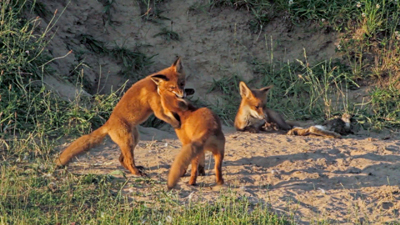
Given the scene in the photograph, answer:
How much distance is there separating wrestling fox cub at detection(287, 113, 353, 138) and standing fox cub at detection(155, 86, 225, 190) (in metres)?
2.37

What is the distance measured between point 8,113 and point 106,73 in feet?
8.54

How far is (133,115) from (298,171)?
2139mm

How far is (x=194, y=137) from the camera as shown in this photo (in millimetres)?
6312

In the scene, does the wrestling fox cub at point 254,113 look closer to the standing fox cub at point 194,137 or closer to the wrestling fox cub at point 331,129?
the wrestling fox cub at point 331,129

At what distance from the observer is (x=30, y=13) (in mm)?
9492

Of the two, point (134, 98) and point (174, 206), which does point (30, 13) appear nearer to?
point (134, 98)

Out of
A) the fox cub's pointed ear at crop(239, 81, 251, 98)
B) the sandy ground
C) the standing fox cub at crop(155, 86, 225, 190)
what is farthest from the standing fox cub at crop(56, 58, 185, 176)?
the fox cub's pointed ear at crop(239, 81, 251, 98)

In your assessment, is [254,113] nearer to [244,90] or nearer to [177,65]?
[244,90]

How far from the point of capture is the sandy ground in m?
5.96

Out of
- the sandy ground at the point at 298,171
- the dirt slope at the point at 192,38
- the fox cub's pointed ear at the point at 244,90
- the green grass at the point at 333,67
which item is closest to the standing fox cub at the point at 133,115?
the sandy ground at the point at 298,171

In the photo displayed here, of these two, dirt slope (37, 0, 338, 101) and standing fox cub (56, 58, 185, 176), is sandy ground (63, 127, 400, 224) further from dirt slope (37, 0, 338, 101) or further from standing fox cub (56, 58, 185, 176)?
dirt slope (37, 0, 338, 101)

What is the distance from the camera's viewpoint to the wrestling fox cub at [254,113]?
29.3ft

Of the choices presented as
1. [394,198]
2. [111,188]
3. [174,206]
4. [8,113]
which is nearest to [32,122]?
[8,113]

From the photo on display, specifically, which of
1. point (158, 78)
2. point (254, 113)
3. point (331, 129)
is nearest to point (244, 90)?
point (254, 113)
